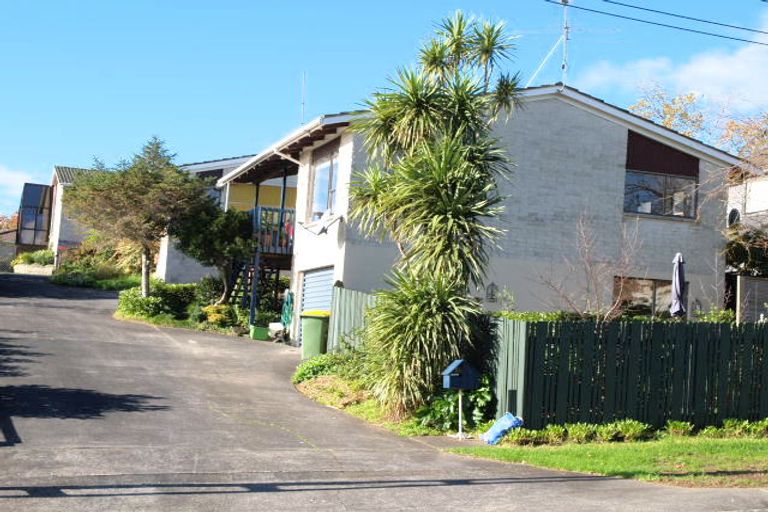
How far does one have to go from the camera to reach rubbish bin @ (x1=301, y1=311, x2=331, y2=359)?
1883 centimetres

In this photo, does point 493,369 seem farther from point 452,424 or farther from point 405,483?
point 405,483

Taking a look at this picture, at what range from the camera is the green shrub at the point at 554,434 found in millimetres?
11977

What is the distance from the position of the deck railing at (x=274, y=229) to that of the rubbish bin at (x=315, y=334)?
5.97 metres

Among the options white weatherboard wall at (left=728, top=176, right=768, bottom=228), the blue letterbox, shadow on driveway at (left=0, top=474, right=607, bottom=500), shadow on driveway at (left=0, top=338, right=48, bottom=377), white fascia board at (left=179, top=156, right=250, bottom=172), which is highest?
white fascia board at (left=179, top=156, right=250, bottom=172)

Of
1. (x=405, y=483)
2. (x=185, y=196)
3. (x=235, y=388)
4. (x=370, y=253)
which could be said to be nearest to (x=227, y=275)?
(x=185, y=196)

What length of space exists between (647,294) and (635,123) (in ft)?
13.9

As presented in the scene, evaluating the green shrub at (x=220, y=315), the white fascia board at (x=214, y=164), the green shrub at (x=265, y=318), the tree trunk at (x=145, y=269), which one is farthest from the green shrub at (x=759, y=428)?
the white fascia board at (x=214, y=164)

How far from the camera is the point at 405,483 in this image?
30.4 feet

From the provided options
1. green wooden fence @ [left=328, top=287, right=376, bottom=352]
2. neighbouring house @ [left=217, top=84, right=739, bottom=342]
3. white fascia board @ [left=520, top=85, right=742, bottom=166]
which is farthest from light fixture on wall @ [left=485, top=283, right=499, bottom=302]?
white fascia board @ [left=520, top=85, right=742, bottom=166]

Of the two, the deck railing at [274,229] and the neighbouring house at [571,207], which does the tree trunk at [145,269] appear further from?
the neighbouring house at [571,207]

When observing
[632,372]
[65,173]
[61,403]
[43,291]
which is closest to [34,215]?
[65,173]

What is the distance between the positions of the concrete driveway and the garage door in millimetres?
4255

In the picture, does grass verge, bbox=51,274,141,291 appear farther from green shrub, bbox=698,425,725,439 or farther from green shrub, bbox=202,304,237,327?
green shrub, bbox=698,425,725,439

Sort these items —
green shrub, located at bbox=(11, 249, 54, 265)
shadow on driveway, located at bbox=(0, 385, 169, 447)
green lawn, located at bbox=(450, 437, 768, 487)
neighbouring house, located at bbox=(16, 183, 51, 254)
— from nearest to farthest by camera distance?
green lawn, located at bbox=(450, 437, 768, 487) → shadow on driveway, located at bbox=(0, 385, 169, 447) → green shrub, located at bbox=(11, 249, 54, 265) → neighbouring house, located at bbox=(16, 183, 51, 254)
